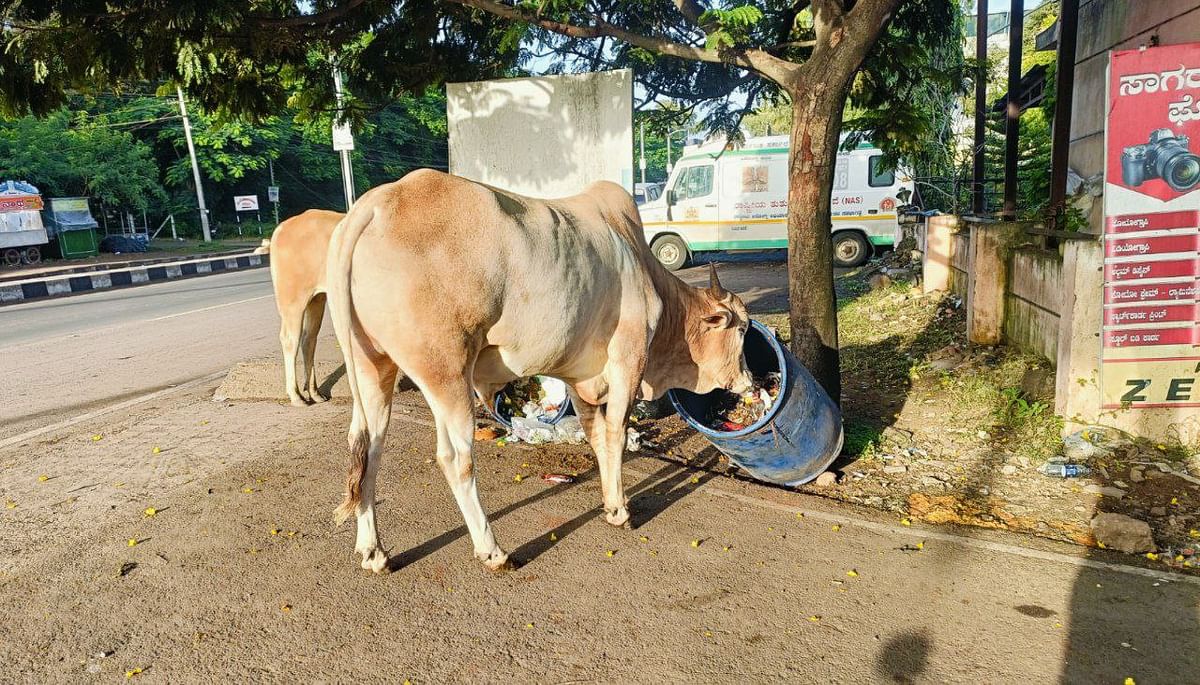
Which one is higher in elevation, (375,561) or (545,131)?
(545,131)

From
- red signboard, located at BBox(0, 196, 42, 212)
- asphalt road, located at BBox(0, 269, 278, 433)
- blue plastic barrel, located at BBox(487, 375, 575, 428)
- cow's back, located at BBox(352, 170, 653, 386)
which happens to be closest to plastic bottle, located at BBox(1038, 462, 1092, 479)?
cow's back, located at BBox(352, 170, 653, 386)

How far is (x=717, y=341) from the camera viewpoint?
4840 mm

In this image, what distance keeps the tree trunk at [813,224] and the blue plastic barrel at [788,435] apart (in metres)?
0.69

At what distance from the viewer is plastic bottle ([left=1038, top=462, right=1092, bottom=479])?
4586 millimetres

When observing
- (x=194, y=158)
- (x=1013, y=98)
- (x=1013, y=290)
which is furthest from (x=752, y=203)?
(x=194, y=158)

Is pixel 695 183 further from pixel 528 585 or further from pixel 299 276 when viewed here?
pixel 528 585

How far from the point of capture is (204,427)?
586 cm

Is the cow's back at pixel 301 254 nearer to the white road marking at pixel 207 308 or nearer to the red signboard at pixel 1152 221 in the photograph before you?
the red signboard at pixel 1152 221

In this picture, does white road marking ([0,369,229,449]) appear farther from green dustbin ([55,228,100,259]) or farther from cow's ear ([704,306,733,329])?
green dustbin ([55,228,100,259])

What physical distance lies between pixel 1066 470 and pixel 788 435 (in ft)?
5.45

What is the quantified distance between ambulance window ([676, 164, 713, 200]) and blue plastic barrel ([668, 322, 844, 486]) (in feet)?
40.1

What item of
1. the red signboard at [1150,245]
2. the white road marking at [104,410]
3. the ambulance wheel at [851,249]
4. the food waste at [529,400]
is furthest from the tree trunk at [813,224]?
the ambulance wheel at [851,249]

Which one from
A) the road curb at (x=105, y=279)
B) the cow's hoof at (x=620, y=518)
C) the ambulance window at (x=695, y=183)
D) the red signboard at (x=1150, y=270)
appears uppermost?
the ambulance window at (x=695, y=183)

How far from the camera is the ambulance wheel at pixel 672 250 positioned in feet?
56.1
